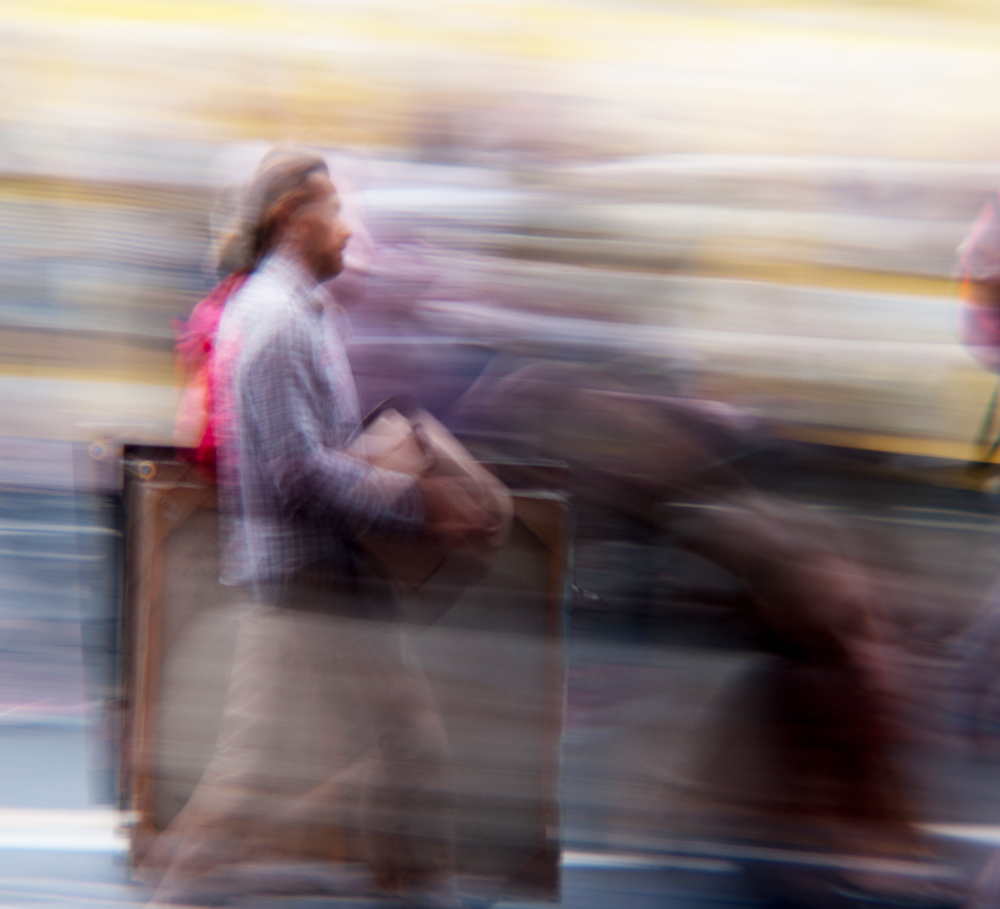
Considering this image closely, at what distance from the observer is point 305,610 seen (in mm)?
1615

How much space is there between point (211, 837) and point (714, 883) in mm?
996

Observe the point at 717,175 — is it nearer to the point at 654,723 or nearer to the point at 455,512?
the point at 455,512

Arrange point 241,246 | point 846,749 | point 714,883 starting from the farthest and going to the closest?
point 714,883
point 846,749
point 241,246

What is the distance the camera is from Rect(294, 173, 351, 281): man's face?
161 cm

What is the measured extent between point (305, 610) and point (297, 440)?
31 centimetres

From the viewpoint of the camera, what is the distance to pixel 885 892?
1875 mm

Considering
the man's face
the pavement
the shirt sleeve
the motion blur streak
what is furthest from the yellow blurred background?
the shirt sleeve

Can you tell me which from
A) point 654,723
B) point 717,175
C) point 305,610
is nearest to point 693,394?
point 717,175

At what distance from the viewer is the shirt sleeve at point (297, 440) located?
1.49 meters

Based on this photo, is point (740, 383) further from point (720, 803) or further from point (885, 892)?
point (885, 892)

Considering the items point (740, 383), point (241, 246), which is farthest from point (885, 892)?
point (241, 246)

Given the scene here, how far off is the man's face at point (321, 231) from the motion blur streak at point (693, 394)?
0.07m

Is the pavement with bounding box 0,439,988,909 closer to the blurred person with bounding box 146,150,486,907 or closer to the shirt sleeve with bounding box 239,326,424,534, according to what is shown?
the blurred person with bounding box 146,150,486,907

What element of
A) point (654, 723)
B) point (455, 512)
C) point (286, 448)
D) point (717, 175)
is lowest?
point (654, 723)
